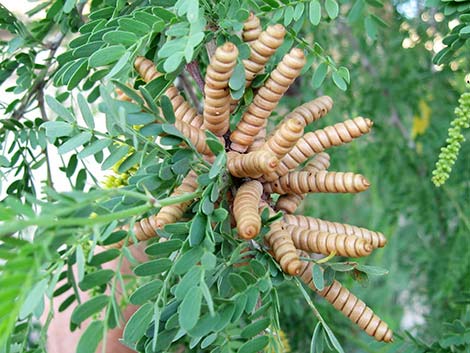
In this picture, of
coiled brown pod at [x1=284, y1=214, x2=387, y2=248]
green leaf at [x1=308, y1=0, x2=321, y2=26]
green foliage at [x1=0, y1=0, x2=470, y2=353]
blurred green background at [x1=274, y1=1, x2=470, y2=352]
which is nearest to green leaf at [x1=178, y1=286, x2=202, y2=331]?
green foliage at [x1=0, y1=0, x2=470, y2=353]

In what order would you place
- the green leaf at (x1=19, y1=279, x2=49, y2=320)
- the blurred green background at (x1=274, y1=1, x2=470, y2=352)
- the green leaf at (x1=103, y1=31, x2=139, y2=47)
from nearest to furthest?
the green leaf at (x1=19, y1=279, x2=49, y2=320) < the green leaf at (x1=103, y1=31, x2=139, y2=47) < the blurred green background at (x1=274, y1=1, x2=470, y2=352)

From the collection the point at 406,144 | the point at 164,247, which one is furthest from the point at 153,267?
the point at 406,144

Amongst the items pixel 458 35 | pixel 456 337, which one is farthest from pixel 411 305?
pixel 458 35

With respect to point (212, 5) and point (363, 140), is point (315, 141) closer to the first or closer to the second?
point (212, 5)

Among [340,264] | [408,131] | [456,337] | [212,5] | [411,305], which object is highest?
[212,5]

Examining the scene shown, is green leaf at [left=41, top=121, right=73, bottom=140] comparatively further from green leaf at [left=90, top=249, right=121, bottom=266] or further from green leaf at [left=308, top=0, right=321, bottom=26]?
green leaf at [left=308, top=0, right=321, bottom=26]

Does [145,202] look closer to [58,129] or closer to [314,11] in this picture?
[58,129]

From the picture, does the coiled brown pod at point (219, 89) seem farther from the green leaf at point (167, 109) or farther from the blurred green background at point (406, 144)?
the blurred green background at point (406, 144)
